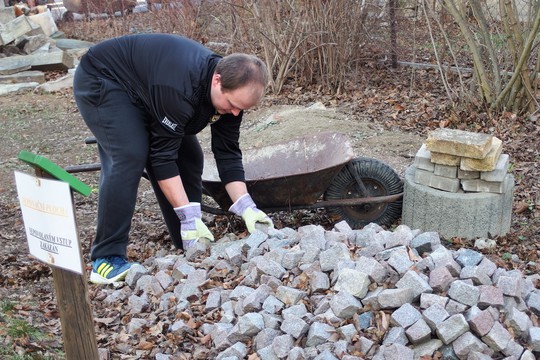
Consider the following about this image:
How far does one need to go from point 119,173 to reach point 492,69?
4592 millimetres

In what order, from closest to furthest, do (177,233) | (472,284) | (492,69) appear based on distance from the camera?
(472,284), (177,233), (492,69)

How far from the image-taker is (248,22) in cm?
891

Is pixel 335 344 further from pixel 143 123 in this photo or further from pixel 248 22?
pixel 248 22

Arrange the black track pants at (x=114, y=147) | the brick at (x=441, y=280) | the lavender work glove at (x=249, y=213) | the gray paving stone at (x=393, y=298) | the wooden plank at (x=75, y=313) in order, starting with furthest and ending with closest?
the lavender work glove at (x=249, y=213) < the black track pants at (x=114, y=147) < the brick at (x=441, y=280) < the gray paving stone at (x=393, y=298) < the wooden plank at (x=75, y=313)

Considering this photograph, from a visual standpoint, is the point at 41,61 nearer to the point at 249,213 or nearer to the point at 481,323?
the point at 249,213

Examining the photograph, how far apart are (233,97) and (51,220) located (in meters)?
1.51

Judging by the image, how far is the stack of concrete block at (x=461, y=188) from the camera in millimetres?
4383

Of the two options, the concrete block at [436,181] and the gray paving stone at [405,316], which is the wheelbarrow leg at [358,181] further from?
the gray paving stone at [405,316]

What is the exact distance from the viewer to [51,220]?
2219mm

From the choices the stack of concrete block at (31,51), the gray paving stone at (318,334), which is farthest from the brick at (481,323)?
the stack of concrete block at (31,51)

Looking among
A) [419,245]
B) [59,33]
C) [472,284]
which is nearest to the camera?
[472,284]

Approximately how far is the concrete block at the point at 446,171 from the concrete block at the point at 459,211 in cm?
11

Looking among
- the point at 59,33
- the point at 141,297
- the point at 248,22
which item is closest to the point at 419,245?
the point at 141,297

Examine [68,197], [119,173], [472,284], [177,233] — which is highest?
[68,197]
